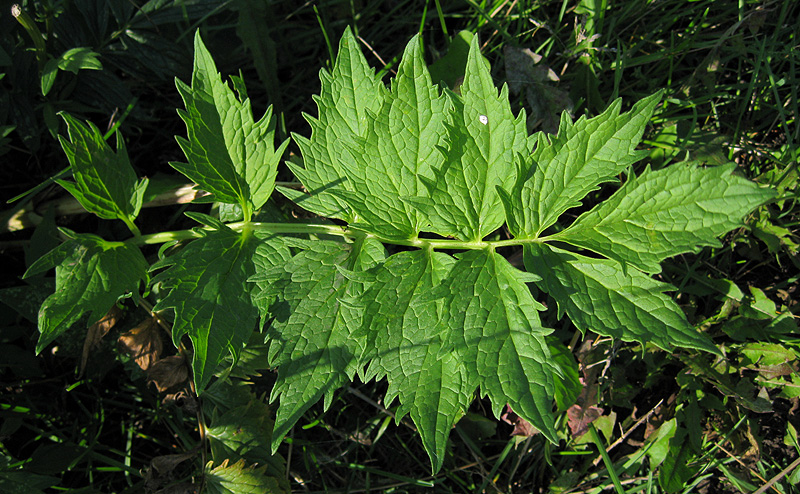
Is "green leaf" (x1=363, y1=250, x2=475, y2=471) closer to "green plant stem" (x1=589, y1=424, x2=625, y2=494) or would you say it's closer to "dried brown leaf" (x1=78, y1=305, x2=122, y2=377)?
"green plant stem" (x1=589, y1=424, x2=625, y2=494)

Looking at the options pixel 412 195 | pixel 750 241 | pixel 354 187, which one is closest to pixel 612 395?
pixel 750 241

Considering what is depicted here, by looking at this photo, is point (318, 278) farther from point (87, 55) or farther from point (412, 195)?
point (87, 55)

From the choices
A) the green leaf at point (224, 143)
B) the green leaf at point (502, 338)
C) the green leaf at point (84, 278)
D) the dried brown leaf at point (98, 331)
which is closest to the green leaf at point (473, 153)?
the green leaf at point (502, 338)

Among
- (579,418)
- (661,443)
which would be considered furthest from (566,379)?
(661,443)

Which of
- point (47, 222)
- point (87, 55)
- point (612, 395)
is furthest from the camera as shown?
point (612, 395)

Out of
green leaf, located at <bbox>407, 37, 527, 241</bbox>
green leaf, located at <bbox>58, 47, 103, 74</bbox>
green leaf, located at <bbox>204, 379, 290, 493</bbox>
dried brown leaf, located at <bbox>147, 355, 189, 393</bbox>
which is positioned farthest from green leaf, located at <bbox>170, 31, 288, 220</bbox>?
green leaf, located at <bbox>204, 379, 290, 493</bbox>

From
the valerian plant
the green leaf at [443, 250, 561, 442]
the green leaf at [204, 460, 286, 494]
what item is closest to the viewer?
the green leaf at [443, 250, 561, 442]

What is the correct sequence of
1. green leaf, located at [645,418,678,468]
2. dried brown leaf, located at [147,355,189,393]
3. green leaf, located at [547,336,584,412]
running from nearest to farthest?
dried brown leaf, located at [147,355,189,393], green leaf, located at [547,336,584,412], green leaf, located at [645,418,678,468]

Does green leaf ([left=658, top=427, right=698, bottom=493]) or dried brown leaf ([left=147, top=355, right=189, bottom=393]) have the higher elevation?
dried brown leaf ([left=147, top=355, right=189, bottom=393])
